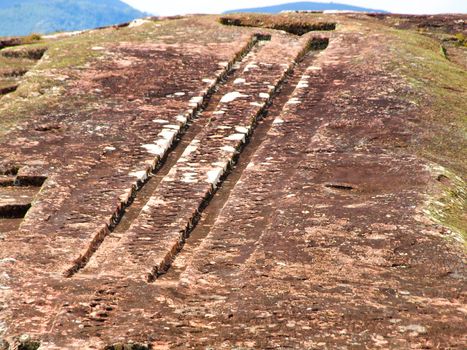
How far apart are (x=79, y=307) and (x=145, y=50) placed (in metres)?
14.4

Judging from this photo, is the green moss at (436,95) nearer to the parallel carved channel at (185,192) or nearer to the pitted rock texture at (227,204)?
the pitted rock texture at (227,204)

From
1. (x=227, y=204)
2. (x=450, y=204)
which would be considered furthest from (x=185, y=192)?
(x=450, y=204)

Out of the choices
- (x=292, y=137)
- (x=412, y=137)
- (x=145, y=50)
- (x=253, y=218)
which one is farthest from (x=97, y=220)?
(x=145, y=50)

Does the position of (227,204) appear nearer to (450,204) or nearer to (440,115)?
(450,204)

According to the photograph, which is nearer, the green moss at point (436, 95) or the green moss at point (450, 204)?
the green moss at point (450, 204)

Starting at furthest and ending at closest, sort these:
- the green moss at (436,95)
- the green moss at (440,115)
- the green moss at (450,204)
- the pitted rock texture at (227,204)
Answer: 1. the green moss at (436,95)
2. the green moss at (440,115)
3. the green moss at (450,204)
4. the pitted rock texture at (227,204)

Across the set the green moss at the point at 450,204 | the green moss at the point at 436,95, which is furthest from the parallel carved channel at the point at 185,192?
the green moss at the point at 450,204

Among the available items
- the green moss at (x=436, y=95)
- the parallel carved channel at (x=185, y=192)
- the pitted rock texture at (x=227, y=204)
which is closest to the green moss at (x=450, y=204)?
the pitted rock texture at (x=227, y=204)

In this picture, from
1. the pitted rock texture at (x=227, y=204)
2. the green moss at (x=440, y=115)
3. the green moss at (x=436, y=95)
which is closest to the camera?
the pitted rock texture at (x=227, y=204)

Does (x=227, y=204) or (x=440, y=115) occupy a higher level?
(x=440, y=115)

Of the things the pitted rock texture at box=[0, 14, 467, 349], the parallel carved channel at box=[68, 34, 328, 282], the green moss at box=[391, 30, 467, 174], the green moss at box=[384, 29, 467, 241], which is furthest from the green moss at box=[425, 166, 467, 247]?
the parallel carved channel at box=[68, 34, 328, 282]

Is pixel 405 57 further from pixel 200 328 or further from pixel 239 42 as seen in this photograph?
pixel 200 328

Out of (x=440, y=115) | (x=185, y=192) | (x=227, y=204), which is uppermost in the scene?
(x=440, y=115)

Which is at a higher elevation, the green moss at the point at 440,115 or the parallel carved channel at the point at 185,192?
the green moss at the point at 440,115
